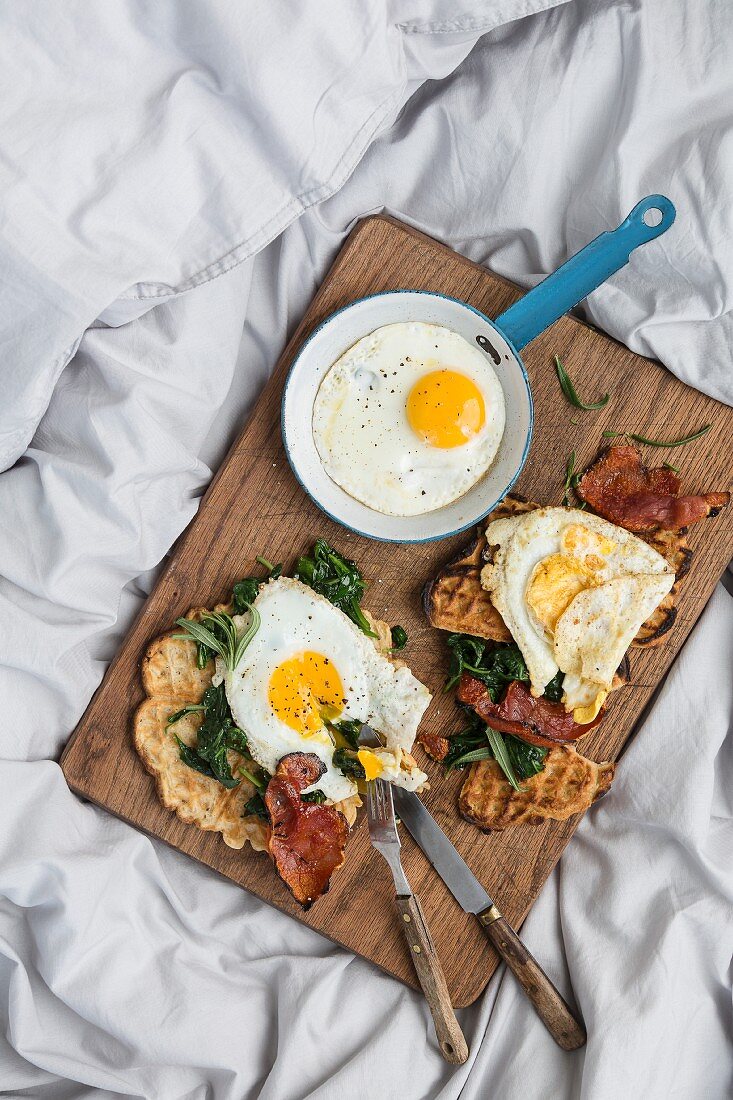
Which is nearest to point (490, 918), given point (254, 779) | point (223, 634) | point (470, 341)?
point (254, 779)

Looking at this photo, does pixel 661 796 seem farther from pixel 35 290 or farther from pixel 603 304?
pixel 35 290

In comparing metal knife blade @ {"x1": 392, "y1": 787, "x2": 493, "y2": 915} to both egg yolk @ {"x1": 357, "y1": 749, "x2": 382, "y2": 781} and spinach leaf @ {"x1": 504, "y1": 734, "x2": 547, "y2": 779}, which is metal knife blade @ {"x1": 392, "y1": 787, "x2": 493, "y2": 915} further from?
spinach leaf @ {"x1": 504, "y1": 734, "x2": 547, "y2": 779}

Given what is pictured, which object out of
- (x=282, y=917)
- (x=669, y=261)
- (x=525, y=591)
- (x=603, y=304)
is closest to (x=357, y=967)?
(x=282, y=917)

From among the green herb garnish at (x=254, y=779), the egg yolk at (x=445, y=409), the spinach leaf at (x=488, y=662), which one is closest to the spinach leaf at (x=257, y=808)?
the green herb garnish at (x=254, y=779)

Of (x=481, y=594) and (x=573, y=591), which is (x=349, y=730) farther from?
(x=573, y=591)

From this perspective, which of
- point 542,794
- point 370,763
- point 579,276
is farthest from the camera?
point 542,794
